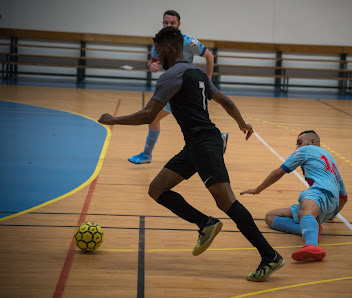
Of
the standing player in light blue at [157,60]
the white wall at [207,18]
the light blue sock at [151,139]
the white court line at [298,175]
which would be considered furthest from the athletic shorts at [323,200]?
the white wall at [207,18]

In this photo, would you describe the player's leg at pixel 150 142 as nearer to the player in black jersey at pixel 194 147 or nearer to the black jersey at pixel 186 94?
the player in black jersey at pixel 194 147

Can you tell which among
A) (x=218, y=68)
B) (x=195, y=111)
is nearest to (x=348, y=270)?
(x=195, y=111)

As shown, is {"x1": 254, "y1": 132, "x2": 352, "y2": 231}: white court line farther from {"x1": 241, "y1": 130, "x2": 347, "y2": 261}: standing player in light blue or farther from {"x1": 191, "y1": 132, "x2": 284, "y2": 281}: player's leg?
{"x1": 191, "y1": 132, "x2": 284, "y2": 281}: player's leg

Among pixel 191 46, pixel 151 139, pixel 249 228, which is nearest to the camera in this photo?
pixel 249 228

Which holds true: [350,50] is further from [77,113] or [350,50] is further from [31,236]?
[31,236]

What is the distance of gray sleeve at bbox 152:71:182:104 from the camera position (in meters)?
3.72

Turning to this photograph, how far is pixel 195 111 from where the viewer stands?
3.88 metres

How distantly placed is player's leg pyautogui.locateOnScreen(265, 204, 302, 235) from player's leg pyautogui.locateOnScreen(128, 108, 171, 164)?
2616 millimetres

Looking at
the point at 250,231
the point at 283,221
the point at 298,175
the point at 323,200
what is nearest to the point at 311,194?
the point at 323,200

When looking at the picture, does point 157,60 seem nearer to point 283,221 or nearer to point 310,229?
point 283,221

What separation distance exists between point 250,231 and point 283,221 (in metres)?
1.28

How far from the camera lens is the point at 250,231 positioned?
3.70 m

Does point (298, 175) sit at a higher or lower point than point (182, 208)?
lower

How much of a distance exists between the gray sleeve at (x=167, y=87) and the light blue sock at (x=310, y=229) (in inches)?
58.0
